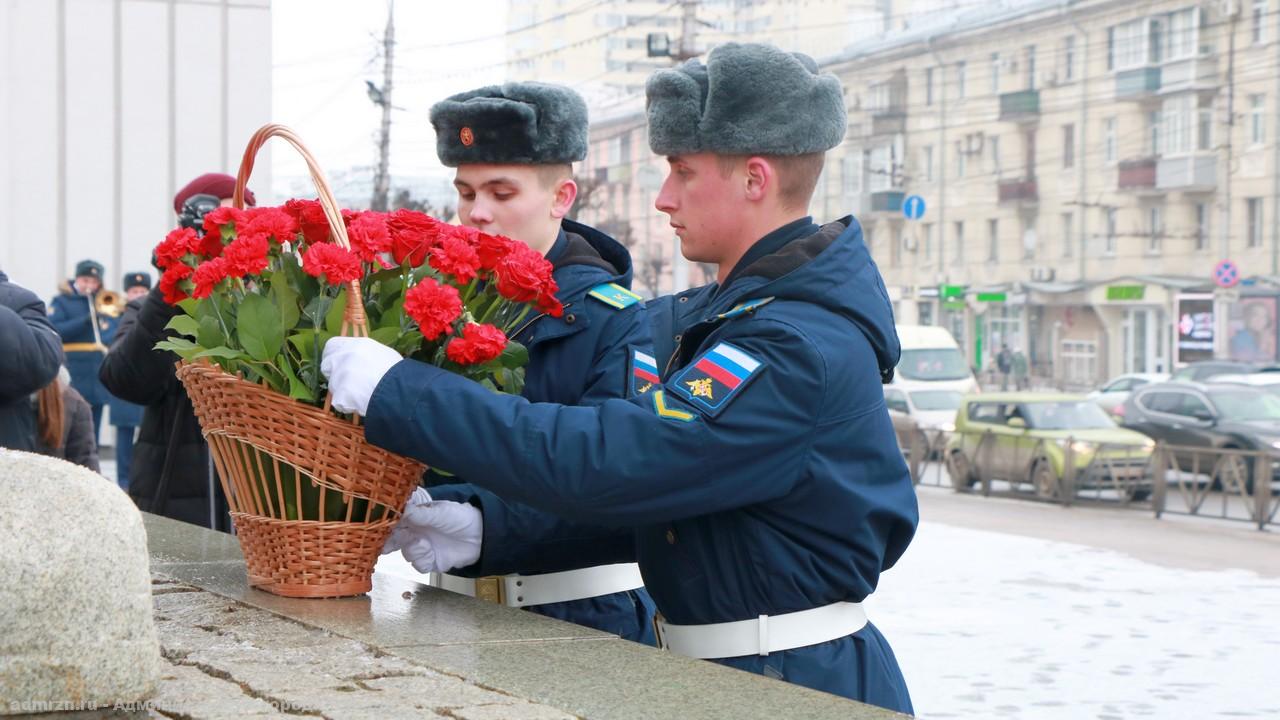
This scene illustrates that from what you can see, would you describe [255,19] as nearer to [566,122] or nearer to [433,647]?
[566,122]

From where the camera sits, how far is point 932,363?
28234mm

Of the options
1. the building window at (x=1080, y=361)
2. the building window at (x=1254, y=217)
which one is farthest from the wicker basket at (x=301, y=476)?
the building window at (x=1080, y=361)

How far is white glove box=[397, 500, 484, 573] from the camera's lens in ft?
10.4

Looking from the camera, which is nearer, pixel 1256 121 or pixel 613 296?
pixel 613 296

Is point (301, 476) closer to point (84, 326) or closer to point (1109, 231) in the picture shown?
point (84, 326)

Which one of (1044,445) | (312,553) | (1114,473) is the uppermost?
(312,553)

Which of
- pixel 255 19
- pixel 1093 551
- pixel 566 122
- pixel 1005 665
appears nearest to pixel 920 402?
pixel 1093 551

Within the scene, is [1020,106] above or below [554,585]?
above

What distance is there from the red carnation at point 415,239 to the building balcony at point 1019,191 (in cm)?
4533

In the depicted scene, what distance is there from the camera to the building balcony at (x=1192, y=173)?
40.6m

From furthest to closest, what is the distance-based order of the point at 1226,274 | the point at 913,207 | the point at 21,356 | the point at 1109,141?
the point at 1109,141 < the point at 913,207 < the point at 1226,274 < the point at 21,356

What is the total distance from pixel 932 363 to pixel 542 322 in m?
25.3

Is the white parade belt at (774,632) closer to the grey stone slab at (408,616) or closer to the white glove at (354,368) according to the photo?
the grey stone slab at (408,616)

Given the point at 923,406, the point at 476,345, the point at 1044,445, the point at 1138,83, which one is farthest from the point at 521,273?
the point at 1138,83
